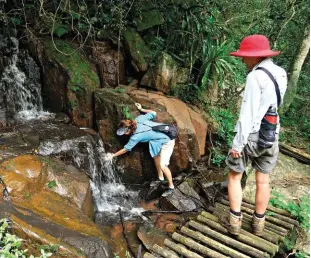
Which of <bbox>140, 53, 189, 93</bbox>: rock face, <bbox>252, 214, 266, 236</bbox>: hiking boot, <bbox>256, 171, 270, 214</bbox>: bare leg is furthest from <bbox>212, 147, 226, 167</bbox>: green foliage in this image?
<bbox>256, 171, 270, 214</bbox>: bare leg

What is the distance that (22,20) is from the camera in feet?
27.9

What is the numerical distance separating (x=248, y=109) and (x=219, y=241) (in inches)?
69.6

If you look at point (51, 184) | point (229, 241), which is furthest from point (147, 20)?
point (229, 241)

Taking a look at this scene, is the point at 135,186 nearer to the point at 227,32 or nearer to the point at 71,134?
the point at 71,134

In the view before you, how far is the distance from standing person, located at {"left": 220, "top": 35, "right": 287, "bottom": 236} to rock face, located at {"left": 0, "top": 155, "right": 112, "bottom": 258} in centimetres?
196

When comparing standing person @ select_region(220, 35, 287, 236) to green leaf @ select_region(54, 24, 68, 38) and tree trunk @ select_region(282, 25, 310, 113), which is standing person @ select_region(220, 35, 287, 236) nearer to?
tree trunk @ select_region(282, 25, 310, 113)

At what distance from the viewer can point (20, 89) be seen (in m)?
8.00

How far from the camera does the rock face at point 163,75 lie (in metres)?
8.45

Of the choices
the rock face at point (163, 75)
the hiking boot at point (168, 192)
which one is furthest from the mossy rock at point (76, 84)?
the hiking boot at point (168, 192)

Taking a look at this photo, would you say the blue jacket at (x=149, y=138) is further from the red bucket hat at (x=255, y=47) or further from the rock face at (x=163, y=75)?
the red bucket hat at (x=255, y=47)

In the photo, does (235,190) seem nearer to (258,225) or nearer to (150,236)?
(258,225)

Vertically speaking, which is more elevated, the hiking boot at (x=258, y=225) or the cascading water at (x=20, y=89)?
the cascading water at (x=20, y=89)

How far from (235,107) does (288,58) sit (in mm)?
3146

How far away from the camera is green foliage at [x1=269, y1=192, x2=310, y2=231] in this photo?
14.8 ft
